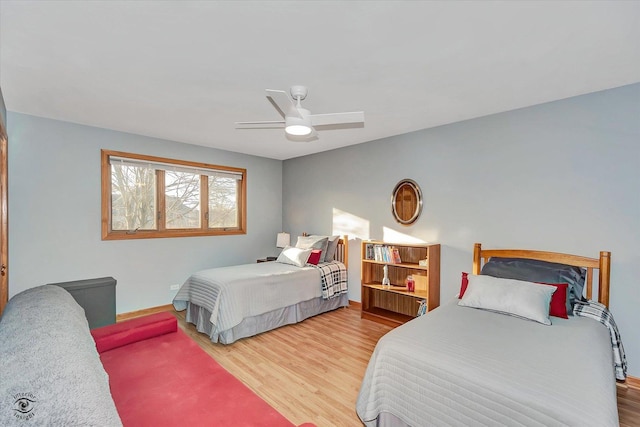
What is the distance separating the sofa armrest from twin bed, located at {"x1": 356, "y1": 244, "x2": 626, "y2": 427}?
1420mm

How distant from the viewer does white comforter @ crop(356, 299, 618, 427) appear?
1.39 metres

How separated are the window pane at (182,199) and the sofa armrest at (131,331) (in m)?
2.54

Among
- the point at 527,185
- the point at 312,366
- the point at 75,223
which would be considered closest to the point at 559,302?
the point at 527,185

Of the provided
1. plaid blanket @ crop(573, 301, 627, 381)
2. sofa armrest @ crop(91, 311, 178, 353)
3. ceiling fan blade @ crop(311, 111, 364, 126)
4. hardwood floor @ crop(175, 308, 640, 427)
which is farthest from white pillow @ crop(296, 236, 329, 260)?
plaid blanket @ crop(573, 301, 627, 381)

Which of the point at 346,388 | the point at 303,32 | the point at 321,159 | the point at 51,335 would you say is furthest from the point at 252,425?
the point at 321,159

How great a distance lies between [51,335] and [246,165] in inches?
167

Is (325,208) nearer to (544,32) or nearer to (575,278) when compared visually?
(575,278)

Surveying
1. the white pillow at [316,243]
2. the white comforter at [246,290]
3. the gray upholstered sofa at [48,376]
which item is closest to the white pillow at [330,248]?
the white pillow at [316,243]

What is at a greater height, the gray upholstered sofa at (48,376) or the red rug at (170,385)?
the gray upholstered sofa at (48,376)

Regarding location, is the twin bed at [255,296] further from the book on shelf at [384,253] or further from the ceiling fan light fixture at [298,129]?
the ceiling fan light fixture at [298,129]

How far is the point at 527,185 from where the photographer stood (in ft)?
9.95

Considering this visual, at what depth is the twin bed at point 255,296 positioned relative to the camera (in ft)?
10.7

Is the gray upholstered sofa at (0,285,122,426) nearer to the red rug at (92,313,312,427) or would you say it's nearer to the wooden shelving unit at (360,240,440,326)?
the red rug at (92,313,312,427)

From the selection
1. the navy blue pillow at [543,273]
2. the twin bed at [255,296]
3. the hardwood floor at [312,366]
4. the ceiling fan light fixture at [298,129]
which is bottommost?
the hardwood floor at [312,366]
